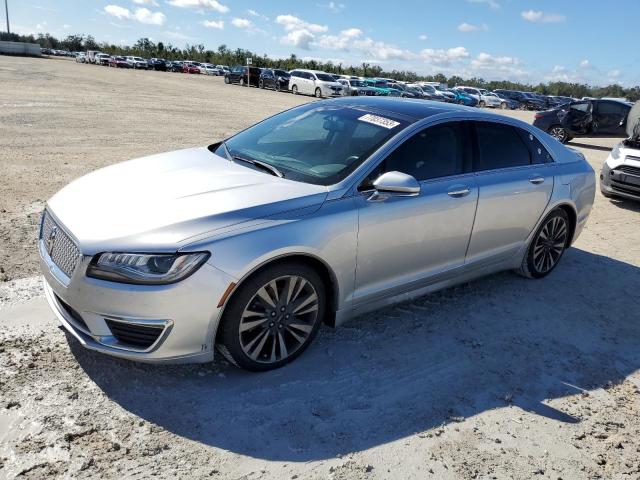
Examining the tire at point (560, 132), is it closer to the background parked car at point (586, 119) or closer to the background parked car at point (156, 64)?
the background parked car at point (586, 119)

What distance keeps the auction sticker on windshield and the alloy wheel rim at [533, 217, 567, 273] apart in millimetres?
2122

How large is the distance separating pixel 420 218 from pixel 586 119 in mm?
16624

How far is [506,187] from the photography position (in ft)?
14.6

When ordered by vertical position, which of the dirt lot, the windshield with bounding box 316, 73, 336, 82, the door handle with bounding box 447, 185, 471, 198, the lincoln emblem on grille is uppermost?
the windshield with bounding box 316, 73, 336, 82

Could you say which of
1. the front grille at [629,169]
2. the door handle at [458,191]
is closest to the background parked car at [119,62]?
the front grille at [629,169]

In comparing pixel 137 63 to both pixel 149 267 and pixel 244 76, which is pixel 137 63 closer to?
pixel 244 76

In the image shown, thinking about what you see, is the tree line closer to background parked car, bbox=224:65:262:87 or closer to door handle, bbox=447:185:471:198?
background parked car, bbox=224:65:262:87

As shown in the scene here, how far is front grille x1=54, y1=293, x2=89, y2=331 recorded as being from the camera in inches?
117

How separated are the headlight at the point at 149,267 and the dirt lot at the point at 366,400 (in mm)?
725

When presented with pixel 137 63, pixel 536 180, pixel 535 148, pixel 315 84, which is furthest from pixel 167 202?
pixel 137 63

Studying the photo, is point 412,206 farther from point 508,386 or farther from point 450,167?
point 508,386

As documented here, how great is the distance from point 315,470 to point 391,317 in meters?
1.79

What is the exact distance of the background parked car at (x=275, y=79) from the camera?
38.7m

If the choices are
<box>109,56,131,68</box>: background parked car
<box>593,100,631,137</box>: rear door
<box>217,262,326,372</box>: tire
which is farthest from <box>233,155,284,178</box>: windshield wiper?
<box>109,56,131,68</box>: background parked car
